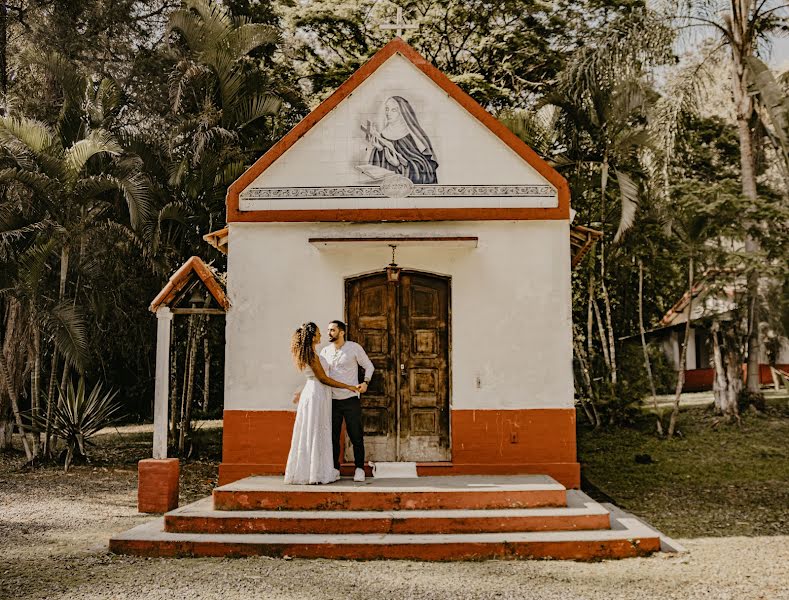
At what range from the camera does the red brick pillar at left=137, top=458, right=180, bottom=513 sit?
366 inches

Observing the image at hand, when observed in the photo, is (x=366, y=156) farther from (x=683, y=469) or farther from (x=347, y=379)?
(x=683, y=469)

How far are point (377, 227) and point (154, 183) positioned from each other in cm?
689

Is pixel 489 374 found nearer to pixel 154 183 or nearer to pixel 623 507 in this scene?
pixel 623 507

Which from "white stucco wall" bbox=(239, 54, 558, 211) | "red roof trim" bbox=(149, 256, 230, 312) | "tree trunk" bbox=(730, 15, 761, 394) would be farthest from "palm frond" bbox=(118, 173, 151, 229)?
"tree trunk" bbox=(730, 15, 761, 394)

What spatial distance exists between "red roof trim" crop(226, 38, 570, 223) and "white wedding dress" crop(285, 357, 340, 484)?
2174 mm

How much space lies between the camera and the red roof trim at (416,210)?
32.0ft

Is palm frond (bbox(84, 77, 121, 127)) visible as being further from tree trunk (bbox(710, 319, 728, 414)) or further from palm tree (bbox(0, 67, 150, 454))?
tree trunk (bbox(710, 319, 728, 414))

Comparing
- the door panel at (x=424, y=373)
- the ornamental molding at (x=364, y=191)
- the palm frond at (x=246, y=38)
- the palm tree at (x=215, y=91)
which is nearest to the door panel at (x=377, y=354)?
the door panel at (x=424, y=373)

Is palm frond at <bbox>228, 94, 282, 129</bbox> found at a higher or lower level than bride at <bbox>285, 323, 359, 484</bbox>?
higher

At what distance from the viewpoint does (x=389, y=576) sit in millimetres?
6766

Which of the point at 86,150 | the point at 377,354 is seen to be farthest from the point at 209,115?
the point at 377,354

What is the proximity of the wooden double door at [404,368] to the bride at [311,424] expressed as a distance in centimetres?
123

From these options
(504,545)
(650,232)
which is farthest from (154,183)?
(504,545)

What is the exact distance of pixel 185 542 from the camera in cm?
757
